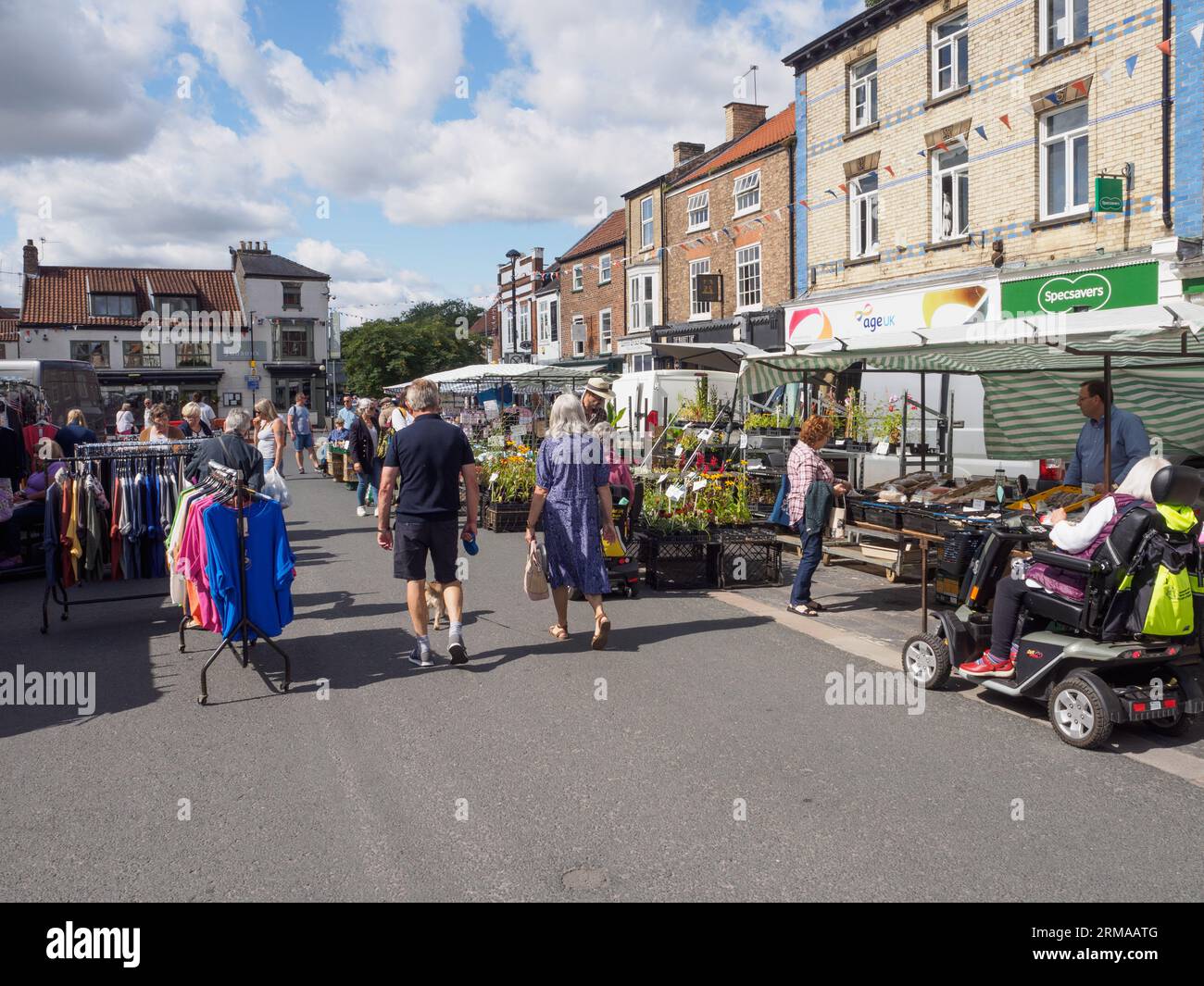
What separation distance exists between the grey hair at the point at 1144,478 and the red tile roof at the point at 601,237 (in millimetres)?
35711

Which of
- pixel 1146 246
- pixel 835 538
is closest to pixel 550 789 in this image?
pixel 835 538

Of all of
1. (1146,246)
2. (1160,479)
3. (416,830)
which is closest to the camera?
(416,830)

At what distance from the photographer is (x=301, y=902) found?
11.6ft

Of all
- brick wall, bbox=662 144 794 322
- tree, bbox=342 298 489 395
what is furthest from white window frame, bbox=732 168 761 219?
tree, bbox=342 298 489 395

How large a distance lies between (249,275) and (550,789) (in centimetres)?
6131

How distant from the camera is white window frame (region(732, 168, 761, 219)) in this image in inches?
1119

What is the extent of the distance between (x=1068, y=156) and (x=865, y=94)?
666 cm

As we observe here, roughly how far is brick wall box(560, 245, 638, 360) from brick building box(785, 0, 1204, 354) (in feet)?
47.3

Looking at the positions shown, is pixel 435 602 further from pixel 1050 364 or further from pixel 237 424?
pixel 1050 364

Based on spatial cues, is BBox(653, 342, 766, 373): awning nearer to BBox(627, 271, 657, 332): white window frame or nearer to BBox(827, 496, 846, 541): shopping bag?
BBox(827, 496, 846, 541): shopping bag

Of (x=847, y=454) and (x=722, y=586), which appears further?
(x=847, y=454)

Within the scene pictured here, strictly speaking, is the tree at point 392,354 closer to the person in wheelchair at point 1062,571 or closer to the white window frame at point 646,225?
the white window frame at point 646,225
